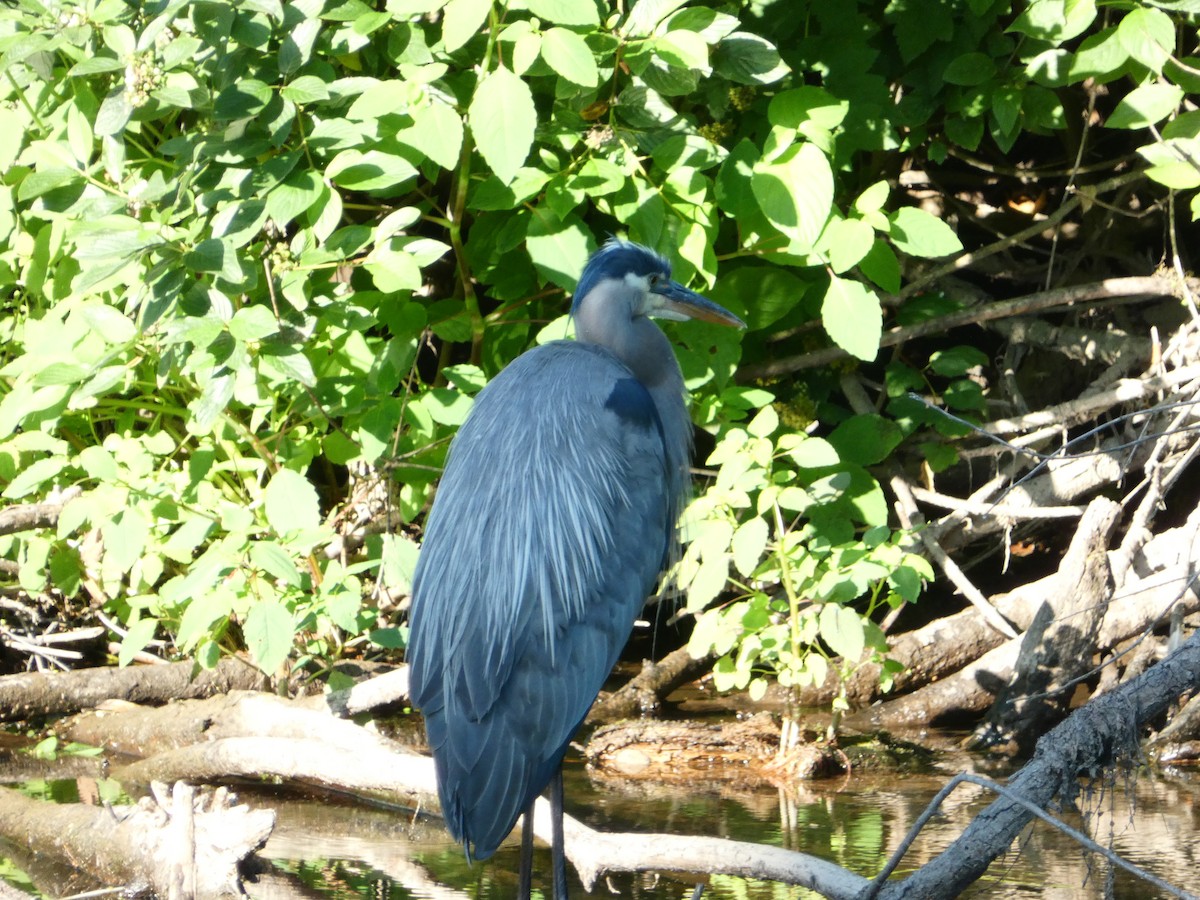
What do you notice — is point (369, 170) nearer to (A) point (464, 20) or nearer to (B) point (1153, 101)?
(A) point (464, 20)

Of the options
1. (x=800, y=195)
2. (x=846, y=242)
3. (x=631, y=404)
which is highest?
(x=800, y=195)

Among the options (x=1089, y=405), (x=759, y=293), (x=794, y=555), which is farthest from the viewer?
(x=1089, y=405)

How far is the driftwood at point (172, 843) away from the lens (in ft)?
9.46

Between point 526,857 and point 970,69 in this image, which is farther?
point 970,69

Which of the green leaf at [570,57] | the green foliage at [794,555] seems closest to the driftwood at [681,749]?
the green foliage at [794,555]

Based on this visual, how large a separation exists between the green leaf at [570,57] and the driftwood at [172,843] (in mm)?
1715

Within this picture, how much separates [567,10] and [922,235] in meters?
1.17

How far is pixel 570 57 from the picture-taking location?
296 centimetres

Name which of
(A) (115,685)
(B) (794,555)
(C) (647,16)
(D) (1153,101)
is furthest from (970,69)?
(A) (115,685)

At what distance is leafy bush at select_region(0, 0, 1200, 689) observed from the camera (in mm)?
3172

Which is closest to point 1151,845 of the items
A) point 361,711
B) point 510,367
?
point 510,367

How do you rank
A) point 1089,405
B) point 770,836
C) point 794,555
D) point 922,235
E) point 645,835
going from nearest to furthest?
point 645,835 < point 770,836 < point 922,235 < point 794,555 < point 1089,405

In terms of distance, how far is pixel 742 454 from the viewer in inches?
143

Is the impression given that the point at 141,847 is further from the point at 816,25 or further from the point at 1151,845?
the point at 816,25
